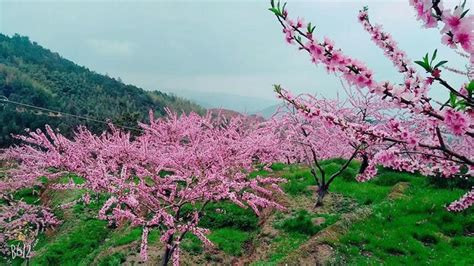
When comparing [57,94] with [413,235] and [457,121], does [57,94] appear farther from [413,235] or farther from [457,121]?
[457,121]

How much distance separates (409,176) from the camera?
13953mm

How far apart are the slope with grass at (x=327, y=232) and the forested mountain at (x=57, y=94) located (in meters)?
23.0

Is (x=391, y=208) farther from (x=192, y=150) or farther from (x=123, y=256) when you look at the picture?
(x=123, y=256)

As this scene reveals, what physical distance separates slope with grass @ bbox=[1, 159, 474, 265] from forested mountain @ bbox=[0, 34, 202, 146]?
75.6ft

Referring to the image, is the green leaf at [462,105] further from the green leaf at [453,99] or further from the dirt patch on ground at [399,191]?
the dirt patch on ground at [399,191]

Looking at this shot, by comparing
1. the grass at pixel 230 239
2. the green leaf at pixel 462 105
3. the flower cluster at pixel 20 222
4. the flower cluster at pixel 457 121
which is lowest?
the flower cluster at pixel 20 222

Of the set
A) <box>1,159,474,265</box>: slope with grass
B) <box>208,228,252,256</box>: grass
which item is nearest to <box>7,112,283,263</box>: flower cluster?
<box>1,159,474,265</box>: slope with grass

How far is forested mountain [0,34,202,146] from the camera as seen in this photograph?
47.1 metres

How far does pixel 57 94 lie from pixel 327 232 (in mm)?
68568

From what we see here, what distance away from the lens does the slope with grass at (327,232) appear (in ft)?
26.8

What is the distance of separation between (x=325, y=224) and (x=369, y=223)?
1262 mm

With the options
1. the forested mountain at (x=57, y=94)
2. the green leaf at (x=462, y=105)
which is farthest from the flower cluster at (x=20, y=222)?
the forested mountain at (x=57, y=94)

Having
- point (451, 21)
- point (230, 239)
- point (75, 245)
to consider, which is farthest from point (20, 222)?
point (451, 21)

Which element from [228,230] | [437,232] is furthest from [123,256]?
[437,232]
